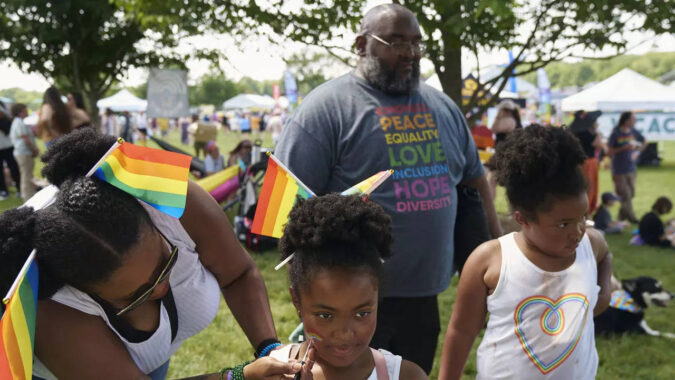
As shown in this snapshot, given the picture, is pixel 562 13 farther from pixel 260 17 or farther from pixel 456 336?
pixel 456 336

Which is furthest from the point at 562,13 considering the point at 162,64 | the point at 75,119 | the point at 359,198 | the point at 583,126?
the point at 162,64

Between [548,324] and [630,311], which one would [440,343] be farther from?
[548,324]

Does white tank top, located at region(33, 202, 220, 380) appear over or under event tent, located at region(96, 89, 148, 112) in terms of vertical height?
under

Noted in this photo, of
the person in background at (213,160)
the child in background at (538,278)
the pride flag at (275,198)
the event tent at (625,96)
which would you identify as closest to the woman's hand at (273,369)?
the pride flag at (275,198)

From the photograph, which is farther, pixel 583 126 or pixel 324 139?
pixel 583 126

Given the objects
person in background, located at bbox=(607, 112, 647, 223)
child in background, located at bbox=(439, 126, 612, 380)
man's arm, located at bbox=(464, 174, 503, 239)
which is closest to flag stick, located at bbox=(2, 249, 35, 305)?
child in background, located at bbox=(439, 126, 612, 380)

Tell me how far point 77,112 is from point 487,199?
5996 mm

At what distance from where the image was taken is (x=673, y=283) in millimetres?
6883

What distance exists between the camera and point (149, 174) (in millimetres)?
1661

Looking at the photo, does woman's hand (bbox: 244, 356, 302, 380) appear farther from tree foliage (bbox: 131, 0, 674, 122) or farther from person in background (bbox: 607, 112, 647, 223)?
person in background (bbox: 607, 112, 647, 223)

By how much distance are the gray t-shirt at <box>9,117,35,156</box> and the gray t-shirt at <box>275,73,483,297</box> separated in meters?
9.35

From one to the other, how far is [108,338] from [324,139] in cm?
138

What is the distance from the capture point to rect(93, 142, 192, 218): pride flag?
63.6 inches

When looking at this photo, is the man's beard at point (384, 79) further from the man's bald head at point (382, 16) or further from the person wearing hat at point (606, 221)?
the person wearing hat at point (606, 221)
